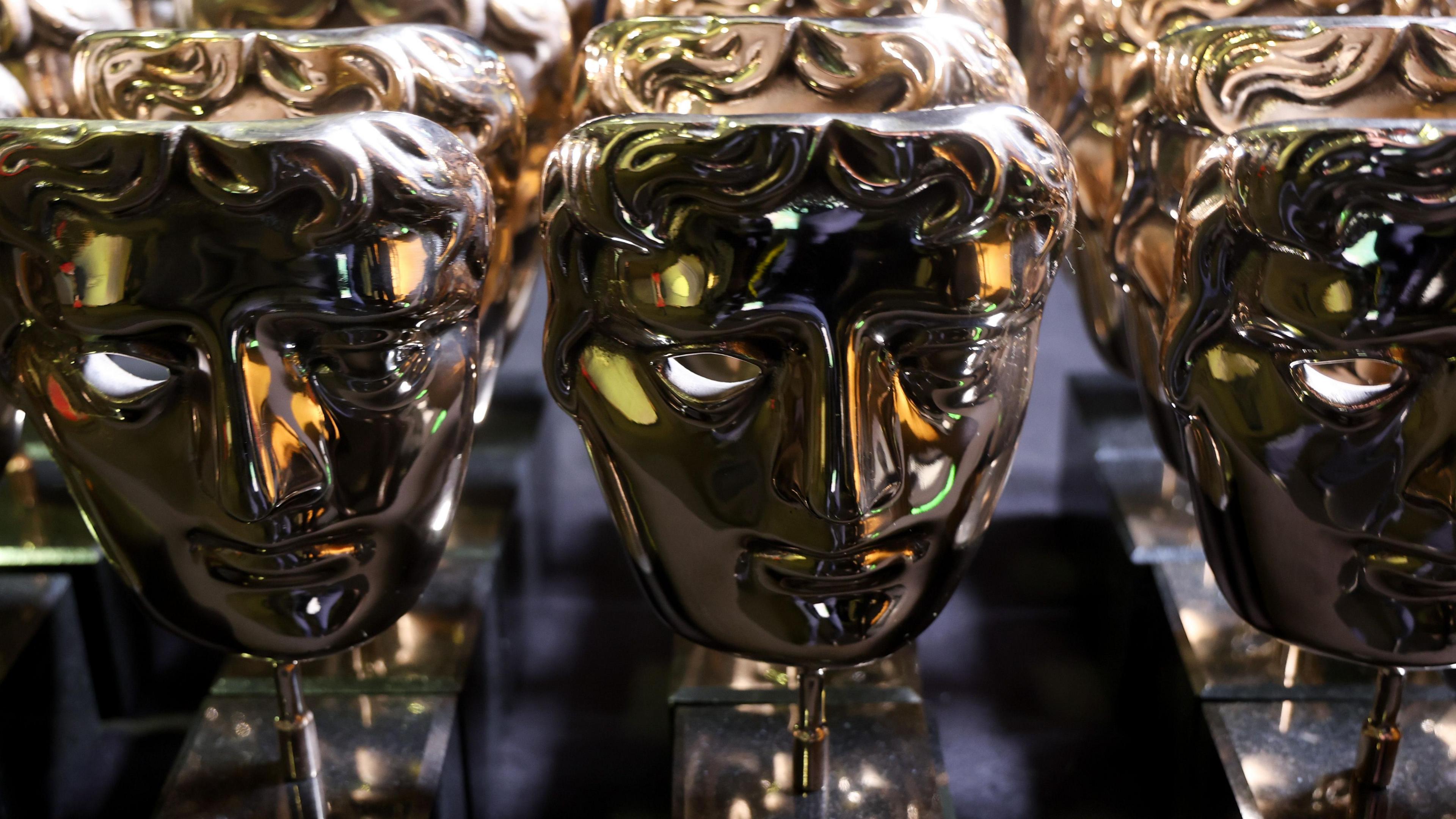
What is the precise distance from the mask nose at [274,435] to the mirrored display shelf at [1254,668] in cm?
49

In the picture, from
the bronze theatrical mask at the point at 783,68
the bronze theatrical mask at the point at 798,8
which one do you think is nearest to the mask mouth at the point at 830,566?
the bronze theatrical mask at the point at 783,68

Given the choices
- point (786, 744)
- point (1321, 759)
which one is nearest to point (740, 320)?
point (786, 744)

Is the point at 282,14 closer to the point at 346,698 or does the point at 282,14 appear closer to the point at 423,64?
the point at 423,64

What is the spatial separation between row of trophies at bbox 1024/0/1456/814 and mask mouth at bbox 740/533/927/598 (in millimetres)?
140

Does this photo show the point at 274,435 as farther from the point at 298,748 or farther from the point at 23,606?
the point at 23,606

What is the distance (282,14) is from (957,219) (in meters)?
0.46

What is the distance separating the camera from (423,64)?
63 centimetres

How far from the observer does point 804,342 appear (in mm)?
486

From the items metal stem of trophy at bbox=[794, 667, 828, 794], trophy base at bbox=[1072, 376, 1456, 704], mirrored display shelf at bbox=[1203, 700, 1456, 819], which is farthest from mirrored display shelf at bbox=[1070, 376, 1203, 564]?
metal stem of trophy at bbox=[794, 667, 828, 794]

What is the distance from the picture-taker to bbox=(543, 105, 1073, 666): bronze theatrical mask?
1.53ft

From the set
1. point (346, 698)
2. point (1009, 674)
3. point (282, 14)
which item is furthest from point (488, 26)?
point (1009, 674)

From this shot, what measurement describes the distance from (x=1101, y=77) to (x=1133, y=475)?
28 cm

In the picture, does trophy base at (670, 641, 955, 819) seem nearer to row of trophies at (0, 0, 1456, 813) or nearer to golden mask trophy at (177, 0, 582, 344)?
row of trophies at (0, 0, 1456, 813)

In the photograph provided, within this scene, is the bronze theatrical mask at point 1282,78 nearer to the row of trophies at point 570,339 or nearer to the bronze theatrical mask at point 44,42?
the row of trophies at point 570,339
